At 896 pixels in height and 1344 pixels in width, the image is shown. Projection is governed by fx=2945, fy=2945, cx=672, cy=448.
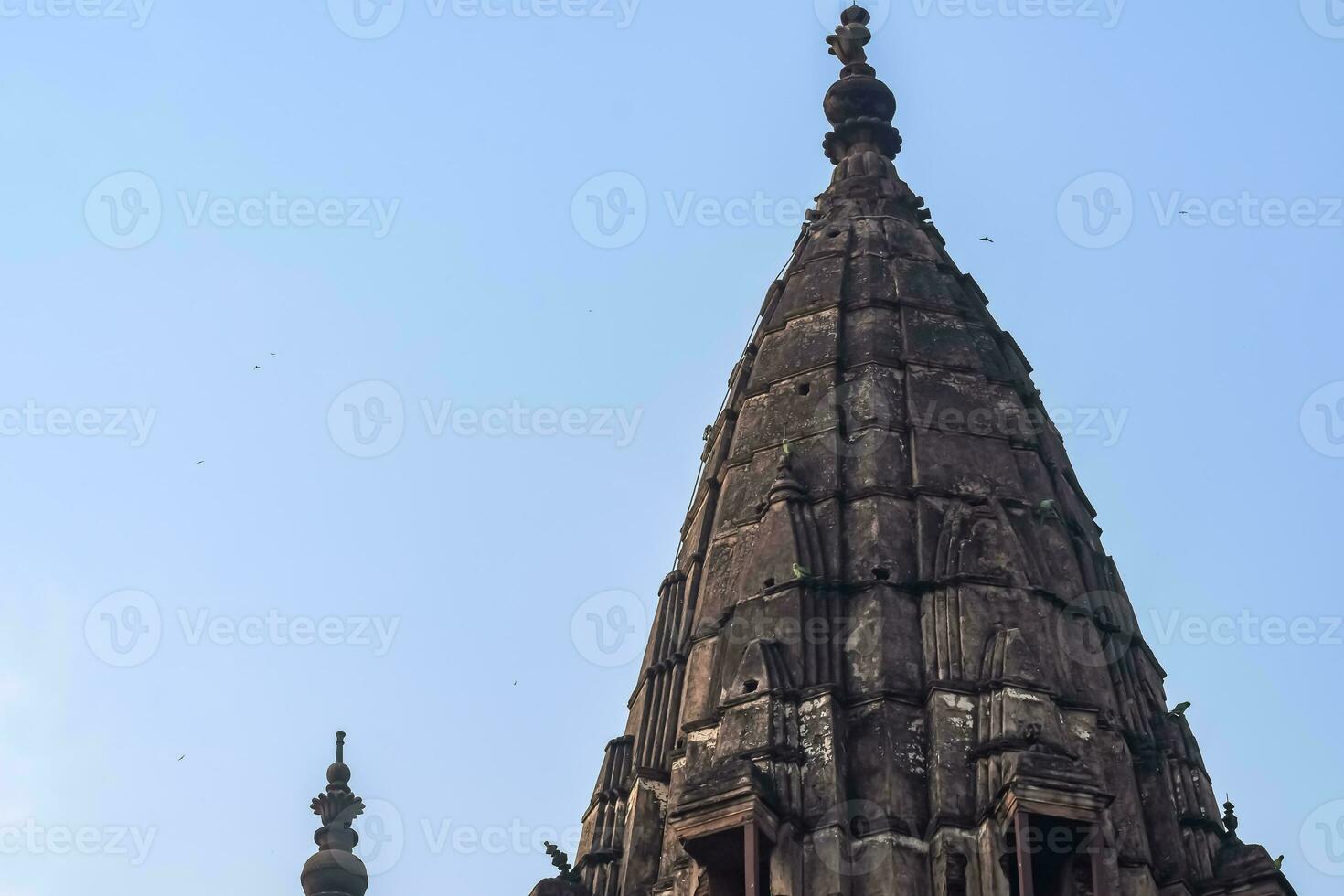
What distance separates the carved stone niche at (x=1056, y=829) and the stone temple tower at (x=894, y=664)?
0.11 feet

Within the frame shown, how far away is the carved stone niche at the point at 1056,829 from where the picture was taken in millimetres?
37844

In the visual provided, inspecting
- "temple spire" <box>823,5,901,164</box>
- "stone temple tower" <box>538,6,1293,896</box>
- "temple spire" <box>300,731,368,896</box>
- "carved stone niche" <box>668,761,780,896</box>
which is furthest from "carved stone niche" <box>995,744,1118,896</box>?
"temple spire" <box>823,5,901,164</box>

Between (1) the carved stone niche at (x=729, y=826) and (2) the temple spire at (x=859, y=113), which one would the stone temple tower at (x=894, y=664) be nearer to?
(1) the carved stone niche at (x=729, y=826)

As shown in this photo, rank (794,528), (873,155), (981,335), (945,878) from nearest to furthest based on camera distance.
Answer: (945,878) → (794,528) → (981,335) → (873,155)

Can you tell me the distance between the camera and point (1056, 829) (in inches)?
1500

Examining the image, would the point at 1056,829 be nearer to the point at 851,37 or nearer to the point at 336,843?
the point at 336,843

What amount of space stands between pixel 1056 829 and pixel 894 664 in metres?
4.04

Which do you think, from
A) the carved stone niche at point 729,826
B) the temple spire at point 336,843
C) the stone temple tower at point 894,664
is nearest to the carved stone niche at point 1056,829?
the stone temple tower at point 894,664

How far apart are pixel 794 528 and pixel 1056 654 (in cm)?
438

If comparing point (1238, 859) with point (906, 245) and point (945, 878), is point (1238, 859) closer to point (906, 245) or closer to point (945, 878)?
point (945, 878)

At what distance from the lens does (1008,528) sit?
43125 millimetres

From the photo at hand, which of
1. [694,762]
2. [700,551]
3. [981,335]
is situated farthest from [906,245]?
[694,762]

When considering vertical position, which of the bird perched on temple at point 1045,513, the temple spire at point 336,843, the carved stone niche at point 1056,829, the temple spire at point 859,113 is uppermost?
the temple spire at point 859,113

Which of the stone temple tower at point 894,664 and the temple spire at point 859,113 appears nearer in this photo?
the stone temple tower at point 894,664
